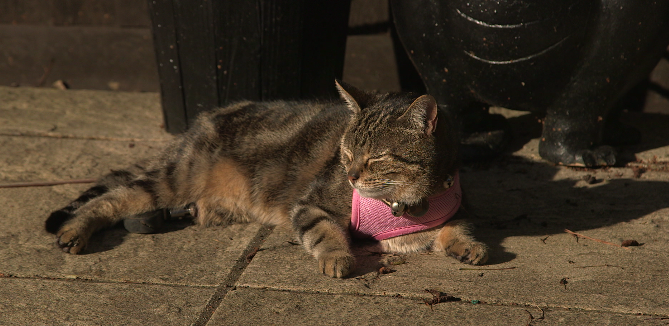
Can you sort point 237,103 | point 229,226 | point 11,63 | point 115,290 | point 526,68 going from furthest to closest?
point 11,63, point 237,103, point 526,68, point 229,226, point 115,290

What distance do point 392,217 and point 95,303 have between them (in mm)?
1470

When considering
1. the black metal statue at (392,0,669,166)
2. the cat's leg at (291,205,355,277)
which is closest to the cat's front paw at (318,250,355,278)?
the cat's leg at (291,205,355,277)

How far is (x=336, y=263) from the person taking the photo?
9.23 feet

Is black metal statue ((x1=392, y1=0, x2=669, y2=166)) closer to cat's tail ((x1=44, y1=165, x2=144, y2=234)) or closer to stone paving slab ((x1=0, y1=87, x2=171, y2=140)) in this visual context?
cat's tail ((x1=44, y1=165, x2=144, y2=234))

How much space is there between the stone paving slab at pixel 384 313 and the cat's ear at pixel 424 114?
2.66 ft

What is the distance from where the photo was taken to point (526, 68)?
3.86 m

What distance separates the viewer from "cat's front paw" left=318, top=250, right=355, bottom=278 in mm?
2801

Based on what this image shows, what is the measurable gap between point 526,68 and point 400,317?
83.3 inches

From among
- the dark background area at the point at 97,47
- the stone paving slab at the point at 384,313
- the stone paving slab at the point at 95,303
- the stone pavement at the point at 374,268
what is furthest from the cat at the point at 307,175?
the dark background area at the point at 97,47

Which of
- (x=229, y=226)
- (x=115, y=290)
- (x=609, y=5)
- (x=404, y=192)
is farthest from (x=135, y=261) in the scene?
(x=609, y=5)

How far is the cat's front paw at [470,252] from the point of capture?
2902mm

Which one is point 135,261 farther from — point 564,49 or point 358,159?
point 564,49

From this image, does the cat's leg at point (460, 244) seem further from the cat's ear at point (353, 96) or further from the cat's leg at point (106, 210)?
the cat's leg at point (106, 210)

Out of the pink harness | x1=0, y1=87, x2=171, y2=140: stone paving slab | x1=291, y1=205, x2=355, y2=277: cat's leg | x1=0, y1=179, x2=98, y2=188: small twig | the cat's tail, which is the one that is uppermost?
the pink harness
